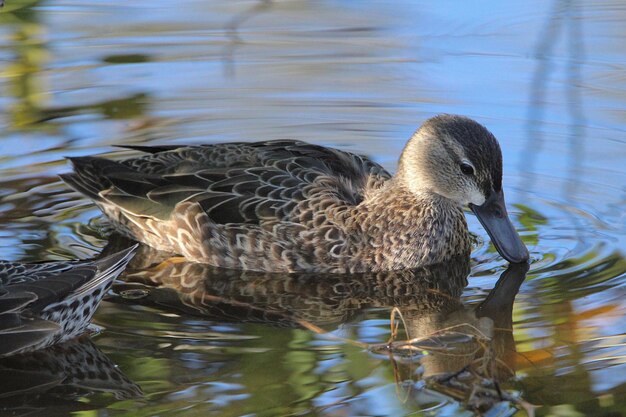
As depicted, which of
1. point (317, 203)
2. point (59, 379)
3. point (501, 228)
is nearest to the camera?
point (59, 379)

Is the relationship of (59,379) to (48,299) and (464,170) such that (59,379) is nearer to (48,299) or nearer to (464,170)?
(48,299)

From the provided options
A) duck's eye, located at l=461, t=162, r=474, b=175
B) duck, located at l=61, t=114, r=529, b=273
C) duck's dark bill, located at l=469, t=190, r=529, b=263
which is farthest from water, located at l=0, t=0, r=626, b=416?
duck's eye, located at l=461, t=162, r=474, b=175

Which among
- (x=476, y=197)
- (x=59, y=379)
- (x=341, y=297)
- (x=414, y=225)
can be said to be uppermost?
(x=476, y=197)

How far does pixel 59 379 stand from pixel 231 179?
246cm

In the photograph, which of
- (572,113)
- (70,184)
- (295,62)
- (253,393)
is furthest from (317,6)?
(253,393)

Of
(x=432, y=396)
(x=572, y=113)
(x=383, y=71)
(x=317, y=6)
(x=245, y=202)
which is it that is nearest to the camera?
(x=432, y=396)

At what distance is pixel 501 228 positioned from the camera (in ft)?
28.5

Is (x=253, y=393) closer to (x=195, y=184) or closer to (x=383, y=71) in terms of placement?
(x=195, y=184)

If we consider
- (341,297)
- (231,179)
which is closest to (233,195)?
(231,179)

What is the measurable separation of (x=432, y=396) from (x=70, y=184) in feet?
12.8

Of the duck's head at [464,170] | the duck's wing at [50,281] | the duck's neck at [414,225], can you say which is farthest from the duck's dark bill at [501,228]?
the duck's wing at [50,281]

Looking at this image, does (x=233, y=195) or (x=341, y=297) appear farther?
(x=233, y=195)

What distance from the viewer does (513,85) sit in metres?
11.4

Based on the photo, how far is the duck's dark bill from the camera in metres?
8.58
